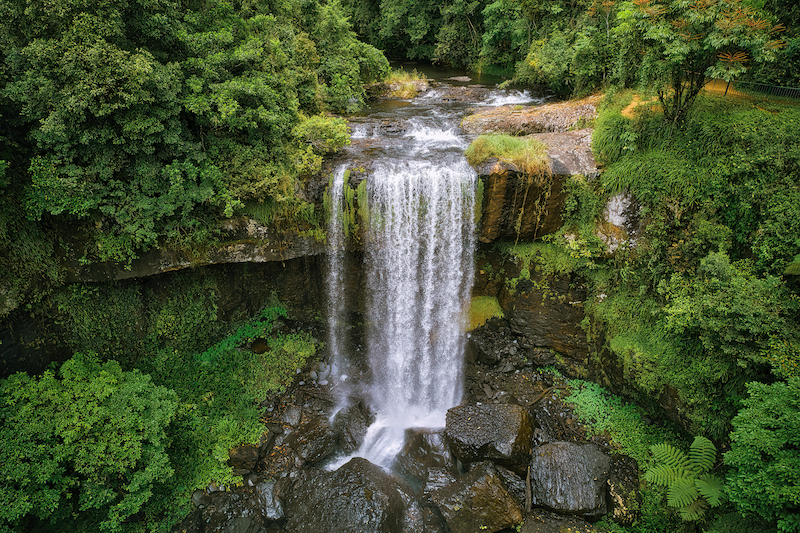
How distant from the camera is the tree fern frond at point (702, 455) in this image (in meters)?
6.50

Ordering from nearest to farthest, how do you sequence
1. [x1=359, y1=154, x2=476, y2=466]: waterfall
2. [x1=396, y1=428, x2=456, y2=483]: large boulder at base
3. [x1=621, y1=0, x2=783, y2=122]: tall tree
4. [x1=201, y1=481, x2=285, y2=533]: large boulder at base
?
[x1=621, y1=0, x2=783, y2=122]: tall tree → [x1=201, y1=481, x2=285, y2=533]: large boulder at base → [x1=396, y1=428, x2=456, y2=483]: large boulder at base → [x1=359, y1=154, x2=476, y2=466]: waterfall

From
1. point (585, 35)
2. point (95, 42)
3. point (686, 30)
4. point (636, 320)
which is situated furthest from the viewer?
point (585, 35)

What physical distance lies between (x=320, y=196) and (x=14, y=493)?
7.19m

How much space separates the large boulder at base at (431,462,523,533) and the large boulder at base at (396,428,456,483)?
0.67 metres

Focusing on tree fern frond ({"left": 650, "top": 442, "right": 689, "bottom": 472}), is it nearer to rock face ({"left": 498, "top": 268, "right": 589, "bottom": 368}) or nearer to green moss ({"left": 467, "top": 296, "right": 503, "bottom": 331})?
rock face ({"left": 498, "top": 268, "right": 589, "bottom": 368})

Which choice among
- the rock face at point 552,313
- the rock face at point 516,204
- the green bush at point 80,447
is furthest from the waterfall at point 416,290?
the green bush at point 80,447

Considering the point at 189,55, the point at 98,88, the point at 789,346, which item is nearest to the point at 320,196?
the point at 189,55

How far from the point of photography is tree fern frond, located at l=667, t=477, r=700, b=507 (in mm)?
6281

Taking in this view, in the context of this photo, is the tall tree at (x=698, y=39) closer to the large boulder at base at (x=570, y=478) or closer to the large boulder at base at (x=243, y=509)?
the large boulder at base at (x=570, y=478)

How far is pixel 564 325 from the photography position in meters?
9.89

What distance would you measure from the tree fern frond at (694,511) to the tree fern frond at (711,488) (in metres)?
0.16

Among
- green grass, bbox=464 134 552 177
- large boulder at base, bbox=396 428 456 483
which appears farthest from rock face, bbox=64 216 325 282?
large boulder at base, bbox=396 428 456 483

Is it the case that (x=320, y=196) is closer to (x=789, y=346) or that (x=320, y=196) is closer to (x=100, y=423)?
(x=100, y=423)

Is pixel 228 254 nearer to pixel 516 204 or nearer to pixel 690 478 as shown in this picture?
pixel 516 204
